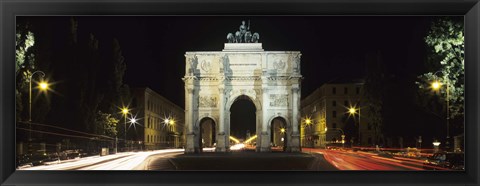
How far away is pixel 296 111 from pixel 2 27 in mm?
36077

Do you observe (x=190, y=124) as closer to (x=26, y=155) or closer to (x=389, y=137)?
(x=389, y=137)

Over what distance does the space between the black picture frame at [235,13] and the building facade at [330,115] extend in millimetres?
38987

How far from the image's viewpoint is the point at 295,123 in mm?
47281

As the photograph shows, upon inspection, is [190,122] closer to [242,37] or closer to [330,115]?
[242,37]

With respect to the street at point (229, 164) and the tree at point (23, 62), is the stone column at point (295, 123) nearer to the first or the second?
the street at point (229, 164)

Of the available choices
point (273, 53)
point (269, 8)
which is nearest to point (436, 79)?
point (269, 8)

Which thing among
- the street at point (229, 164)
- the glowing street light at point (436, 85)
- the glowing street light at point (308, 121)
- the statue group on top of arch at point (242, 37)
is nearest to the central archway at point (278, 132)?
the glowing street light at point (308, 121)

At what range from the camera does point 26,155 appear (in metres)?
19.3

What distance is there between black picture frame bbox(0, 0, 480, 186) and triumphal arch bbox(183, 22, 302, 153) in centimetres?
3072

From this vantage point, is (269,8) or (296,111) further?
(296,111)

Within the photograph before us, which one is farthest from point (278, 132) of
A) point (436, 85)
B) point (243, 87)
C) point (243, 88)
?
point (436, 85)

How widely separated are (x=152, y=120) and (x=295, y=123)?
12737mm

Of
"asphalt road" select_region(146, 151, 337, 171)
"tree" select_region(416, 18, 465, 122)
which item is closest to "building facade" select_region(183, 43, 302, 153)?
"asphalt road" select_region(146, 151, 337, 171)

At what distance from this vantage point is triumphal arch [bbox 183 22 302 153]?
45.0 metres
